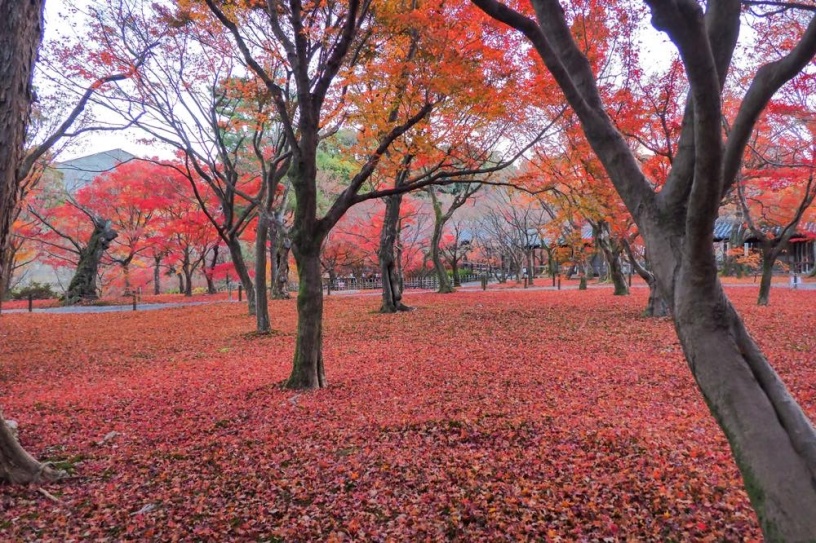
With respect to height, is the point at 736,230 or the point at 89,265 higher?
the point at 736,230

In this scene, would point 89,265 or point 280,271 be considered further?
point 280,271

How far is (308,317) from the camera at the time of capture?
5879 millimetres

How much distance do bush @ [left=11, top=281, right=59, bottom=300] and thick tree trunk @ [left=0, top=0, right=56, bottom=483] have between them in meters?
26.9

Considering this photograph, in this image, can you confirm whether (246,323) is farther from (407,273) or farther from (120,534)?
(407,273)

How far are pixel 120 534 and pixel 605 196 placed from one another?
7.92 meters

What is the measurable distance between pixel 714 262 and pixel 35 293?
1259 inches

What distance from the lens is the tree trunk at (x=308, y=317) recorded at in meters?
5.89

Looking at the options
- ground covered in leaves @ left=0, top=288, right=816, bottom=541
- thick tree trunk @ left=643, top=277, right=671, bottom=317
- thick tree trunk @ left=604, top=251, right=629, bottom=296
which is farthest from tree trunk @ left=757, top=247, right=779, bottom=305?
thick tree trunk @ left=604, top=251, right=629, bottom=296

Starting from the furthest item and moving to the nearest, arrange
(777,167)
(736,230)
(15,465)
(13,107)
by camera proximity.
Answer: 1. (736,230)
2. (777,167)
3. (15,465)
4. (13,107)

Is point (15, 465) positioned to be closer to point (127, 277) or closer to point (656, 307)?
point (656, 307)

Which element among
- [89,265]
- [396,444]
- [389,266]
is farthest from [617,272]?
[89,265]

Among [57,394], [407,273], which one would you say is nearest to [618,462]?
[57,394]

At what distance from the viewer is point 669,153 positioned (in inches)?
338

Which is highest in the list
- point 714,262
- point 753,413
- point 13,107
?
point 13,107
